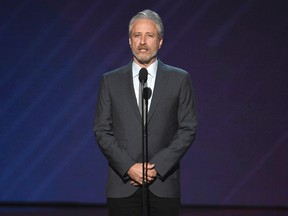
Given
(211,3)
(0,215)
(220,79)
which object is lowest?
(0,215)

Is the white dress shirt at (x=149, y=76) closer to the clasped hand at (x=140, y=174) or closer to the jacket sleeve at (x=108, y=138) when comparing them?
the jacket sleeve at (x=108, y=138)

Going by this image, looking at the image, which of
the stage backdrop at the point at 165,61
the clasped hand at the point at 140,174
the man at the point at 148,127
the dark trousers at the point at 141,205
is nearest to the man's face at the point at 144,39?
the man at the point at 148,127

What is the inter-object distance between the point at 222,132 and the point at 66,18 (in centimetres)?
184

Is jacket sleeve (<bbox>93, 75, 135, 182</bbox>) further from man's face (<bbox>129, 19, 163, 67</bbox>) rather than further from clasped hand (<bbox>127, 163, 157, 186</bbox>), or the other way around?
man's face (<bbox>129, 19, 163, 67</bbox>)

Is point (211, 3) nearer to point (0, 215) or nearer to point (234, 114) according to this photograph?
point (234, 114)

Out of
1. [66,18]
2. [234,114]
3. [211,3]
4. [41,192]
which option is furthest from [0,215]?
[211,3]

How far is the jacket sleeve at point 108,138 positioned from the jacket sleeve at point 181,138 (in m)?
0.12

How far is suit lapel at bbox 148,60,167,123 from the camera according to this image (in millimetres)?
2395

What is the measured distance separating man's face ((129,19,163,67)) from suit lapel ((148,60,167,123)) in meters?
0.08

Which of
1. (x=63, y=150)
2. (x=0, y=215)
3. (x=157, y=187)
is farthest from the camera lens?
(x=63, y=150)

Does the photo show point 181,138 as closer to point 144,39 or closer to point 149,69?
point 149,69

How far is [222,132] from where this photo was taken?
532cm

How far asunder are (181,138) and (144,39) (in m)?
0.45

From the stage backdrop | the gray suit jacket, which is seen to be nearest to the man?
the gray suit jacket
